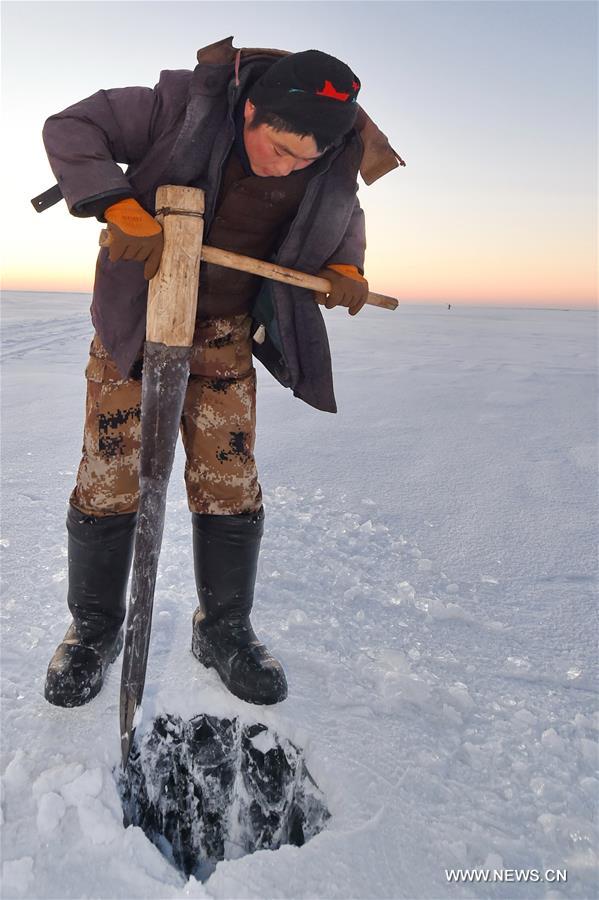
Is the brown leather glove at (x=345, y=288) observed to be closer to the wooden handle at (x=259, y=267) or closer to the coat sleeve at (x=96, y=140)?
the wooden handle at (x=259, y=267)

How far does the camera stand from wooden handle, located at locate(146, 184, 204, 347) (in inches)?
53.4

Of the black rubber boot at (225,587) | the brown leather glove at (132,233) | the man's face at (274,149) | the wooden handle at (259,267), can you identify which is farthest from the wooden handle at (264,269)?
the black rubber boot at (225,587)

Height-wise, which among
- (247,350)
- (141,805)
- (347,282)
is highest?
(347,282)

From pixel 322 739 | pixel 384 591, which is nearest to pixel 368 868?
pixel 322 739

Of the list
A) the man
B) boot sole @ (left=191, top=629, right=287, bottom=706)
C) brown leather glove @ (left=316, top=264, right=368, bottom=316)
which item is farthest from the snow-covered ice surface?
brown leather glove @ (left=316, top=264, right=368, bottom=316)

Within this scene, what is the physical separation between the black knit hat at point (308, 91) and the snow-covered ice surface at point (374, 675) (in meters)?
1.45

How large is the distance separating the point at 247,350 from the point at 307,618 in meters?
0.90

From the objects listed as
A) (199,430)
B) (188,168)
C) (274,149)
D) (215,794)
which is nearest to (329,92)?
(274,149)

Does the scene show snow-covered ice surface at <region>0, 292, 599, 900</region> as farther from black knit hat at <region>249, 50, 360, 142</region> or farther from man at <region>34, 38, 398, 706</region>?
black knit hat at <region>249, 50, 360, 142</region>

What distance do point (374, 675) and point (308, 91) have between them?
5.02 feet

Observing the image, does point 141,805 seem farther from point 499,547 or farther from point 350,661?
point 499,547

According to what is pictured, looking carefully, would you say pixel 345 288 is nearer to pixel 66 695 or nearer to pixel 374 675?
pixel 374 675

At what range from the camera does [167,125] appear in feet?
4.74

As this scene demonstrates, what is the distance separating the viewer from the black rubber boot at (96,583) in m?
1.65
